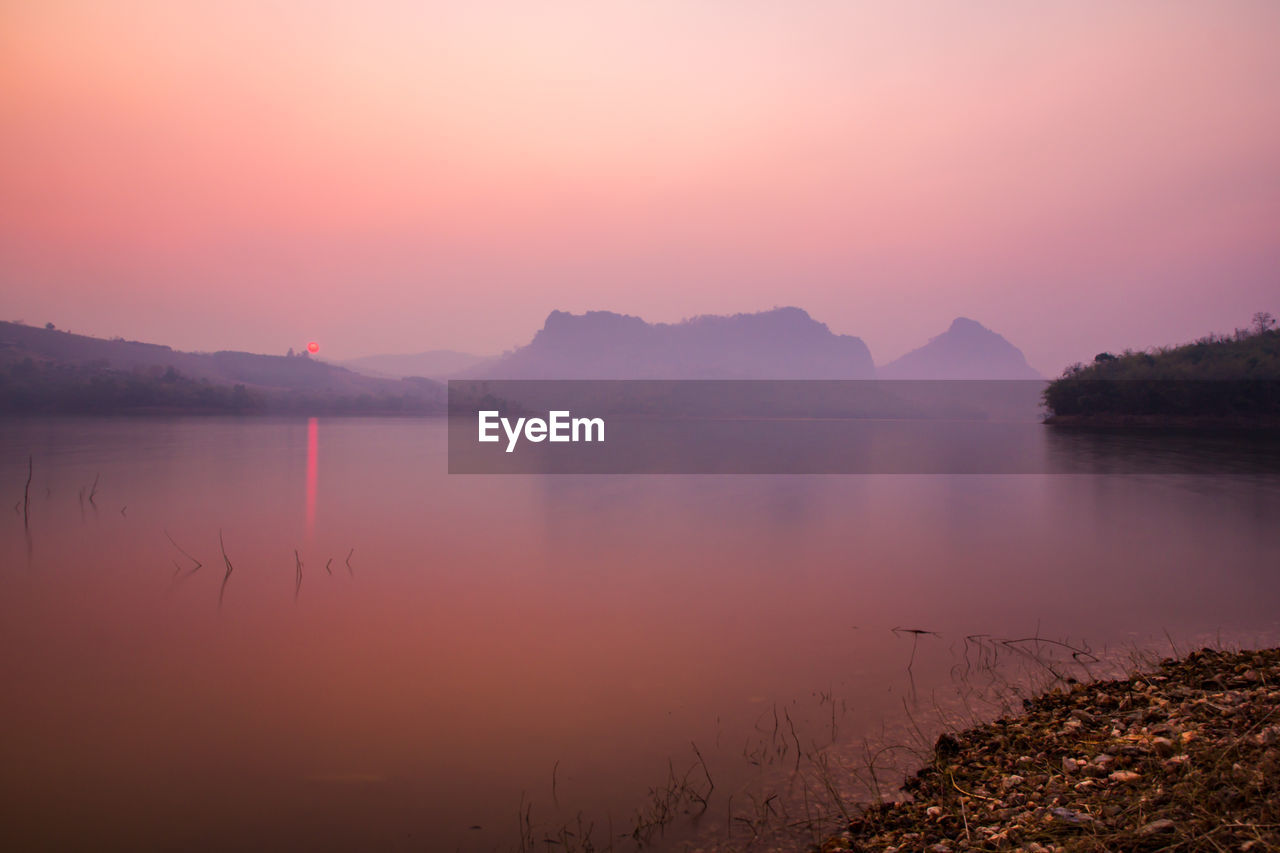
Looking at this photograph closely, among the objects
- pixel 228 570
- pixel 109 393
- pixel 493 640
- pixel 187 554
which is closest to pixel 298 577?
pixel 228 570

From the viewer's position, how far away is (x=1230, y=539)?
648 inches

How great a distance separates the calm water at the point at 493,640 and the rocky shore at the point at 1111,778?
111 centimetres

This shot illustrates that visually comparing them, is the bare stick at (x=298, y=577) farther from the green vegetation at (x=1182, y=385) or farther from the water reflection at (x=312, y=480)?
the green vegetation at (x=1182, y=385)

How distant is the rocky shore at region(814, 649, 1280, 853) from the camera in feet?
11.8

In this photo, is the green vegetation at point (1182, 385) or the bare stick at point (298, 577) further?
the green vegetation at point (1182, 385)

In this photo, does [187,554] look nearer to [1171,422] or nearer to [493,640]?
[493,640]

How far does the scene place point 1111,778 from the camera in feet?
14.5

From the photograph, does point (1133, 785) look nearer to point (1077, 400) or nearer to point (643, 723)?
point (643, 723)

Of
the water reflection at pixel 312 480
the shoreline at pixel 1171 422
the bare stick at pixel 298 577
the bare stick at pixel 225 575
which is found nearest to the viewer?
the bare stick at pixel 225 575

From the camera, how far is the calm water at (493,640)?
5.52 m

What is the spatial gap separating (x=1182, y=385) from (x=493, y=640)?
3491 inches

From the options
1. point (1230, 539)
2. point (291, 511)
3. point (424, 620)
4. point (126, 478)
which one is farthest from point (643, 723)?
point (126, 478)

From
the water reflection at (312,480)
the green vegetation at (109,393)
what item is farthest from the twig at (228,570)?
the green vegetation at (109,393)

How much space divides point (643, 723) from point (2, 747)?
606cm
